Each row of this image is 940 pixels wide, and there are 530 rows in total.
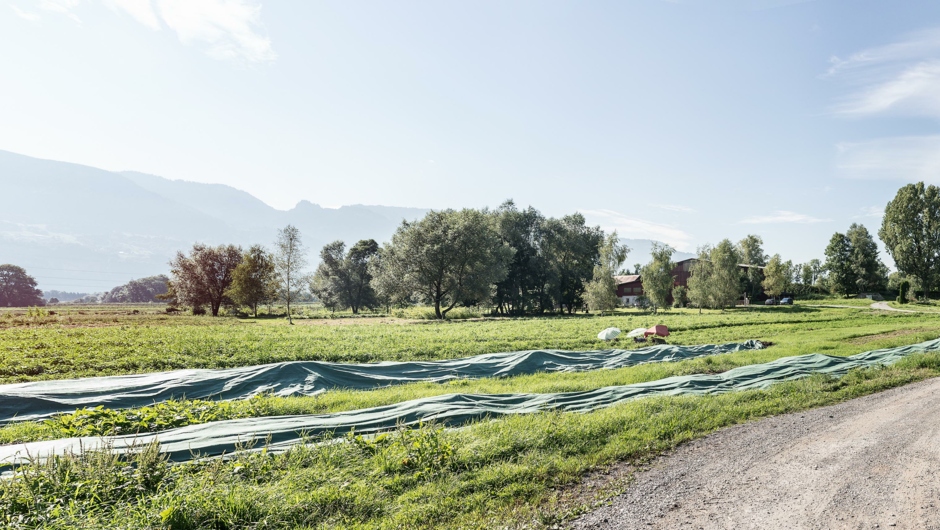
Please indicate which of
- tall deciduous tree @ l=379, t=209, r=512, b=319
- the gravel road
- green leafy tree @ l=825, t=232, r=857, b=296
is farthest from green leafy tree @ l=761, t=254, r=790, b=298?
the gravel road

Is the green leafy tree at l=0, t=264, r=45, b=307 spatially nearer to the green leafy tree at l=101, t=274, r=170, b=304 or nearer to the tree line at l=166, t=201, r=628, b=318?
the tree line at l=166, t=201, r=628, b=318

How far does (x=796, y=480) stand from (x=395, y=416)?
600cm

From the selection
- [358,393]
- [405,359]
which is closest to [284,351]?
[405,359]

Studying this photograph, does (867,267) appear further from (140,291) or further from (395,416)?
(140,291)

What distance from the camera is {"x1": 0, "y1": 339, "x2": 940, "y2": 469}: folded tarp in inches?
237

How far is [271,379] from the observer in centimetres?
1229

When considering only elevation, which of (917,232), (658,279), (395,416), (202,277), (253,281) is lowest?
(395,416)

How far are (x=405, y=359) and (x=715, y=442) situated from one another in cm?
1274

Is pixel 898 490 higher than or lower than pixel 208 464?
lower

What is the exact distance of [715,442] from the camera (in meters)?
7.38

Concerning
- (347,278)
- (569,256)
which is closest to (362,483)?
(569,256)

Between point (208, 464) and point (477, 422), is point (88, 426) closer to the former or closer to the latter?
point (208, 464)

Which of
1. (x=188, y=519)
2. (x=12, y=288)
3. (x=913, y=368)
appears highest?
(x=12, y=288)

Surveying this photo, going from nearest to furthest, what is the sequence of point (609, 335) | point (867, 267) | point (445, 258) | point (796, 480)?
point (796, 480) → point (609, 335) → point (445, 258) → point (867, 267)
